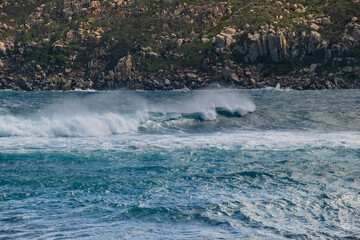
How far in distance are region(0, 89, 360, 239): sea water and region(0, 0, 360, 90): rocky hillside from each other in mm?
91618

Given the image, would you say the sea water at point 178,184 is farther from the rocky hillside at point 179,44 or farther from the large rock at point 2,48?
the large rock at point 2,48

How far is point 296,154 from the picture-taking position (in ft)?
67.9

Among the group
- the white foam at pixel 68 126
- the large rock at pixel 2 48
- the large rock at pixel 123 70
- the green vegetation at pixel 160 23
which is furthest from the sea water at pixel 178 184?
the large rock at pixel 2 48

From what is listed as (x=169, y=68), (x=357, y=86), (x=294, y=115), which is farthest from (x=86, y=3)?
(x=294, y=115)

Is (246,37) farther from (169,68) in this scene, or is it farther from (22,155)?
(22,155)

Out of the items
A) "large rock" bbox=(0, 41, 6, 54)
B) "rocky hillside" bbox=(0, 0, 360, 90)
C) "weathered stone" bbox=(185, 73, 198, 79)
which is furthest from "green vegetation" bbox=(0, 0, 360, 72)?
"weathered stone" bbox=(185, 73, 198, 79)

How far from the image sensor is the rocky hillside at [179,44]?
408ft

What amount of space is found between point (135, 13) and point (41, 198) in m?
166

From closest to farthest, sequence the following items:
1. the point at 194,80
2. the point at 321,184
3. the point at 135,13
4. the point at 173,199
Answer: the point at 173,199, the point at 321,184, the point at 194,80, the point at 135,13

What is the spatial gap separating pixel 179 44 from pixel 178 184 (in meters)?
140

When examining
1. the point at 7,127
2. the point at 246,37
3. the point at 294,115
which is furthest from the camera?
the point at 246,37

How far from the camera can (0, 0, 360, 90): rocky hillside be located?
12444 cm

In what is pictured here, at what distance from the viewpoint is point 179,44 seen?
151875mm

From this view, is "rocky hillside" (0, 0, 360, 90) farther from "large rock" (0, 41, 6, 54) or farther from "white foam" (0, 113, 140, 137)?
"white foam" (0, 113, 140, 137)
